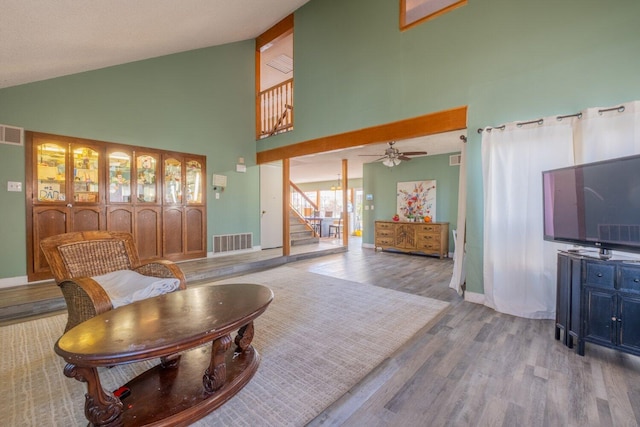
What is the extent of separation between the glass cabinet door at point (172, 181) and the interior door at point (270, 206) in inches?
81.4

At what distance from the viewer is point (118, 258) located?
2.96 metres

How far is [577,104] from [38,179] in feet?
22.6

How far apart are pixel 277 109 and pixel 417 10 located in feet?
11.1

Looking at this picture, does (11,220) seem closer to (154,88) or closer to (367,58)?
→ (154,88)

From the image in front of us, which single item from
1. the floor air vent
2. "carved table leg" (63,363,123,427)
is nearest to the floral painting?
the floor air vent

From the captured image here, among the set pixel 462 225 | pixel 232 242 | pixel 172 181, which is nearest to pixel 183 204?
pixel 172 181

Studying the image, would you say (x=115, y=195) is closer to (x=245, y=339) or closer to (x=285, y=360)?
(x=245, y=339)

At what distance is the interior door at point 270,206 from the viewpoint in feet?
23.6

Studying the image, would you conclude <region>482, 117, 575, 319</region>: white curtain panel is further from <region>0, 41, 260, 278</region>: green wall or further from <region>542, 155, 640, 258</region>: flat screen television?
<region>0, 41, 260, 278</region>: green wall

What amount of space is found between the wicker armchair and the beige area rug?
1.52ft

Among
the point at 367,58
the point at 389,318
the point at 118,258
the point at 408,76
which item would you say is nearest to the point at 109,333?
the point at 118,258

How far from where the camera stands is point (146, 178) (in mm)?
5121

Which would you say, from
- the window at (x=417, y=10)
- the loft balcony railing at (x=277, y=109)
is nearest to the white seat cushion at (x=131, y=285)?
the loft balcony railing at (x=277, y=109)

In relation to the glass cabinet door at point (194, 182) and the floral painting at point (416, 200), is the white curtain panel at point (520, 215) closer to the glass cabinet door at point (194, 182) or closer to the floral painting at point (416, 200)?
the floral painting at point (416, 200)
